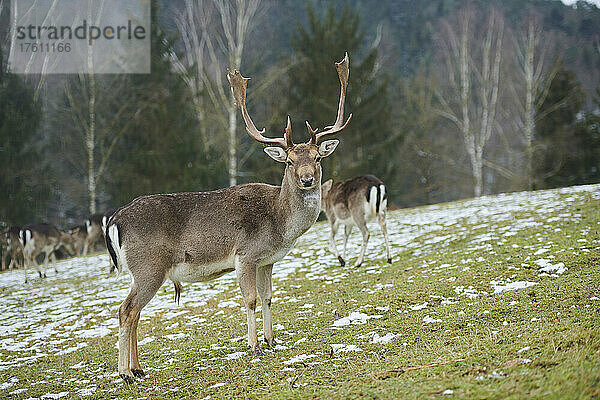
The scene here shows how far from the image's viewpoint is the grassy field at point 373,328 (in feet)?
14.2

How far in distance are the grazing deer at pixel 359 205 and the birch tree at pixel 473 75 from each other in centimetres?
1764

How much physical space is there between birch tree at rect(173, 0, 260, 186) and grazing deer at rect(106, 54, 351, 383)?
1695 centimetres

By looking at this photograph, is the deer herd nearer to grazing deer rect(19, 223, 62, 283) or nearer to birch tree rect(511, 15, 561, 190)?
grazing deer rect(19, 223, 62, 283)

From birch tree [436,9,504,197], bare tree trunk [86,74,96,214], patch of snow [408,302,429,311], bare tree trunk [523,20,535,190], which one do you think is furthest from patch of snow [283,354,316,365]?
bare tree trunk [523,20,535,190]

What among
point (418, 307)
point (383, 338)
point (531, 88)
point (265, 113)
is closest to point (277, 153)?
point (383, 338)

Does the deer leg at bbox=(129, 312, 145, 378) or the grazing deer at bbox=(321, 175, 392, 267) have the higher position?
the grazing deer at bbox=(321, 175, 392, 267)

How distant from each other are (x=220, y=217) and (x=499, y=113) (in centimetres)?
3359

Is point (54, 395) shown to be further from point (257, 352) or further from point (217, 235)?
point (217, 235)

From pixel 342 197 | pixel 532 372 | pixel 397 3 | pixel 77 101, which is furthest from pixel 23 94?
pixel 397 3

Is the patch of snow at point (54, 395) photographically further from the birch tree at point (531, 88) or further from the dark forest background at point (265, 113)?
the birch tree at point (531, 88)

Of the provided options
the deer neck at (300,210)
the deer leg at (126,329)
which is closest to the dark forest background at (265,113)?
the deer neck at (300,210)

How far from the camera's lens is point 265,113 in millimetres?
29562

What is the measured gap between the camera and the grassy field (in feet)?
14.2

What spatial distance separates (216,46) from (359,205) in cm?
1952
